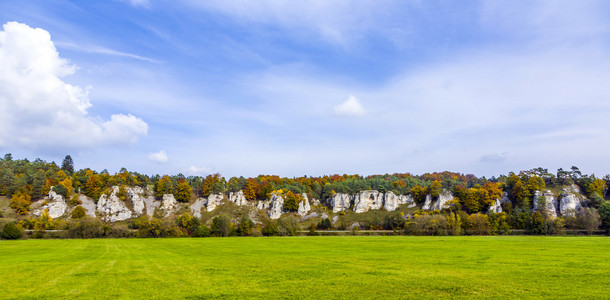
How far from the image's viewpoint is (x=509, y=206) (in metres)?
147

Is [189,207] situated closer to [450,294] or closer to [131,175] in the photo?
[131,175]

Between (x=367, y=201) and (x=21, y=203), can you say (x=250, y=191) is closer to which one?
(x=367, y=201)

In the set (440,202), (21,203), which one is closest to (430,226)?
(440,202)

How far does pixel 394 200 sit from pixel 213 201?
94583mm

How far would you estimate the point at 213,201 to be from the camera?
599 feet

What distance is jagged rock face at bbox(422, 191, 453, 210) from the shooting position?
6476 inches

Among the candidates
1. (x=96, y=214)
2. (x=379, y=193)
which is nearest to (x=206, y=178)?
(x=96, y=214)

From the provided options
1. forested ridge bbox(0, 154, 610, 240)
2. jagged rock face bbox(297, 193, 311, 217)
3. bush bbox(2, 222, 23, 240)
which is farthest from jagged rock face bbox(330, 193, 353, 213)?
bush bbox(2, 222, 23, 240)

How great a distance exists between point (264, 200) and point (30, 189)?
109 metres

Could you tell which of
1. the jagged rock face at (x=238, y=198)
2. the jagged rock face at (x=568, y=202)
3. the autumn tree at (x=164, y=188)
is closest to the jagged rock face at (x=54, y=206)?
the autumn tree at (x=164, y=188)

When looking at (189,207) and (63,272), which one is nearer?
(63,272)

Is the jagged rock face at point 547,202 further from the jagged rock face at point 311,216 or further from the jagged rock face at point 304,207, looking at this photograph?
the jagged rock face at point 304,207

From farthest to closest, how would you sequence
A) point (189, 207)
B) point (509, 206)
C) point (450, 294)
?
1. point (189, 207)
2. point (509, 206)
3. point (450, 294)

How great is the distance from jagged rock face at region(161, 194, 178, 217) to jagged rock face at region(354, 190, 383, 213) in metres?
93.4
